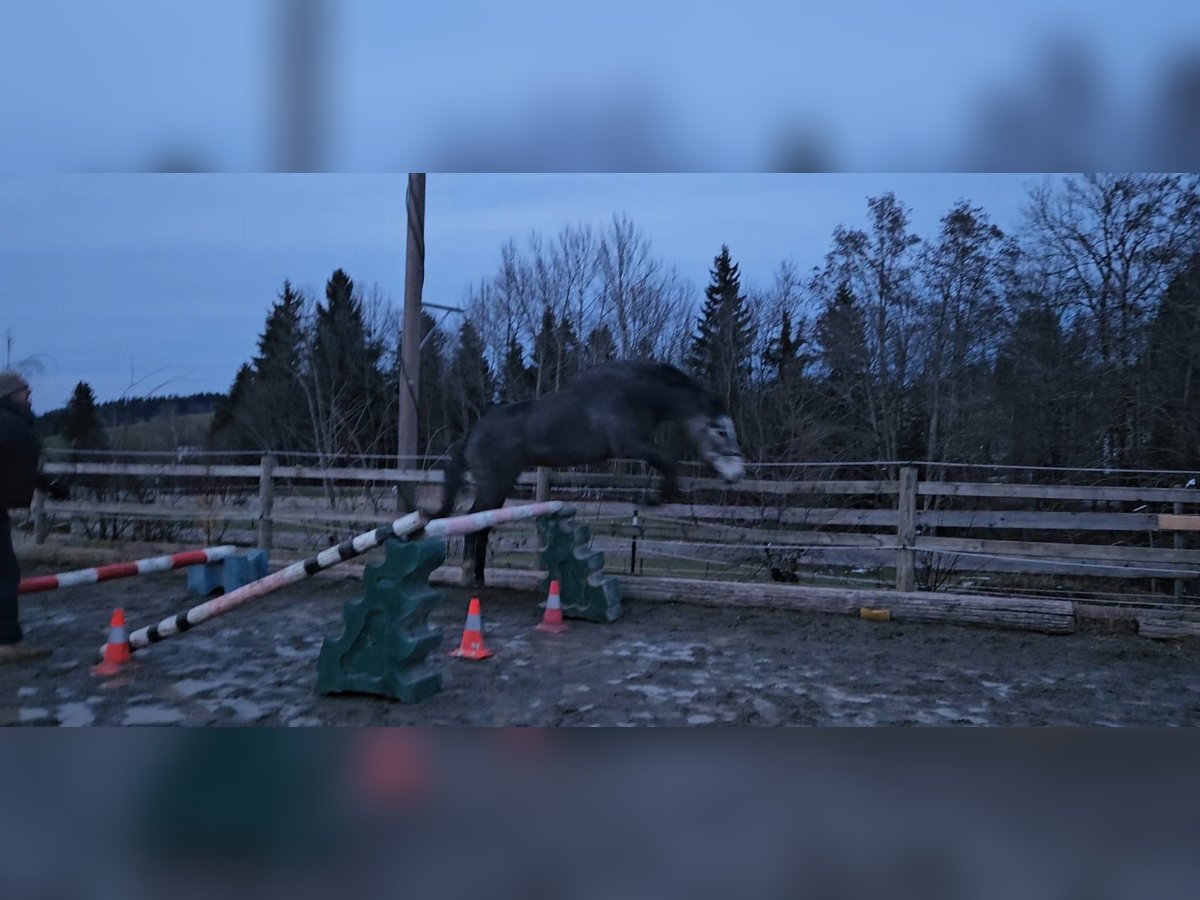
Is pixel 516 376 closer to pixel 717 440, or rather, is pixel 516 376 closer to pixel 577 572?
pixel 577 572

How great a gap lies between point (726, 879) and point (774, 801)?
0.62 metres

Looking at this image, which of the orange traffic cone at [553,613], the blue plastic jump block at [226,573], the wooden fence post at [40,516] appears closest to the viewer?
the orange traffic cone at [553,613]

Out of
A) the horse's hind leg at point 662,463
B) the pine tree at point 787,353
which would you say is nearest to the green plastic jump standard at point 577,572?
the horse's hind leg at point 662,463

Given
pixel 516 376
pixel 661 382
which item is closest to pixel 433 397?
pixel 516 376

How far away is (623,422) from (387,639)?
263cm

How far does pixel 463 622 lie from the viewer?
621 cm

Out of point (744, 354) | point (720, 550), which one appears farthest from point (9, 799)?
point (744, 354)

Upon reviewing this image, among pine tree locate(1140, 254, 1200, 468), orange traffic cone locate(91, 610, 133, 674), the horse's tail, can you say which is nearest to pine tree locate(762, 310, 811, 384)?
the horse's tail

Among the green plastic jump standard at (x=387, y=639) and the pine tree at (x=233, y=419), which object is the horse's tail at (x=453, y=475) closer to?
the pine tree at (x=233, y=419)

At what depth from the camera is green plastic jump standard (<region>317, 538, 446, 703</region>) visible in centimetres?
406

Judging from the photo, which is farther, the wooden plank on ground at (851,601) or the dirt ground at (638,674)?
the wooden plank on ground at (851,601)

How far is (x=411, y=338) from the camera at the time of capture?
23.9 feet

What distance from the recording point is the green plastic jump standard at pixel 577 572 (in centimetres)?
615

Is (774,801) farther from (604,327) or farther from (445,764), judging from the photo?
(604,327)
